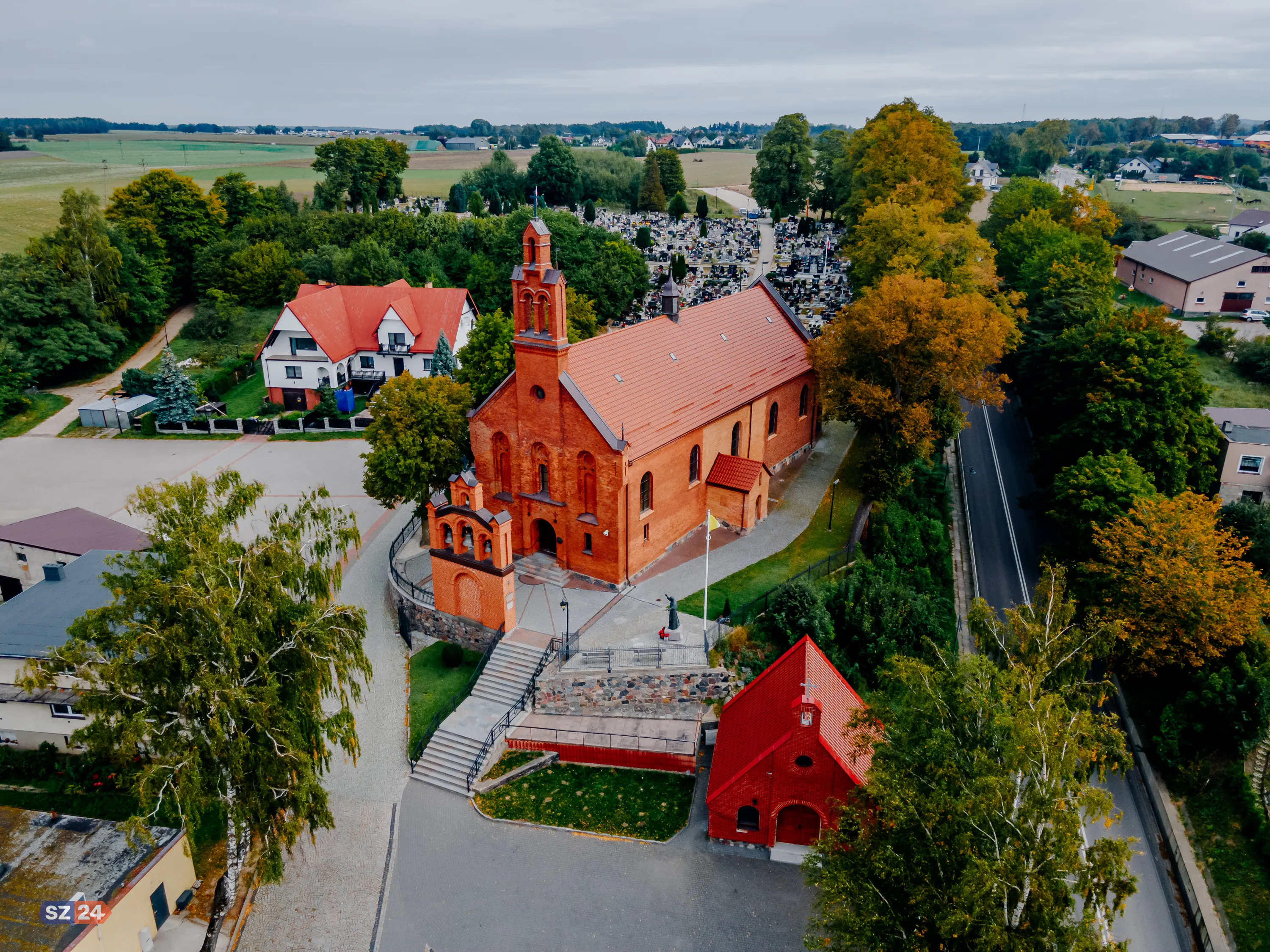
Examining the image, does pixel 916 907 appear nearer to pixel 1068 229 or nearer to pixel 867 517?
pixel 867 517

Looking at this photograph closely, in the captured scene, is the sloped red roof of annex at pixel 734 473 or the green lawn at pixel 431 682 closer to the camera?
the green lawn at pixel 431 682

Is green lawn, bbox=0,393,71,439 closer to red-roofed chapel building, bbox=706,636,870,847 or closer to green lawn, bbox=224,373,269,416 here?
green lawn, bbox=224,373,269,416

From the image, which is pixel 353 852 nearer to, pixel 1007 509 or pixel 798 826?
pixel 798 826

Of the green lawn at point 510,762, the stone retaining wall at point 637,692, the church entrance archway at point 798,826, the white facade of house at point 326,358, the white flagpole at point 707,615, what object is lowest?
the green lawn at point 510,762

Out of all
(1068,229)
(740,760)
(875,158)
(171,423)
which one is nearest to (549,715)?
(740,760)

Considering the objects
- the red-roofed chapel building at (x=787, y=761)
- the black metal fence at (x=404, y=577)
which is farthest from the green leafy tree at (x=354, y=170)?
the red-roofed chapel building at (x=787, y=761)

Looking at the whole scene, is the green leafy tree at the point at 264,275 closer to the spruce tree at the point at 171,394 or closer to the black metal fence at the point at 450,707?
the spruce tree at the point at 171,394
